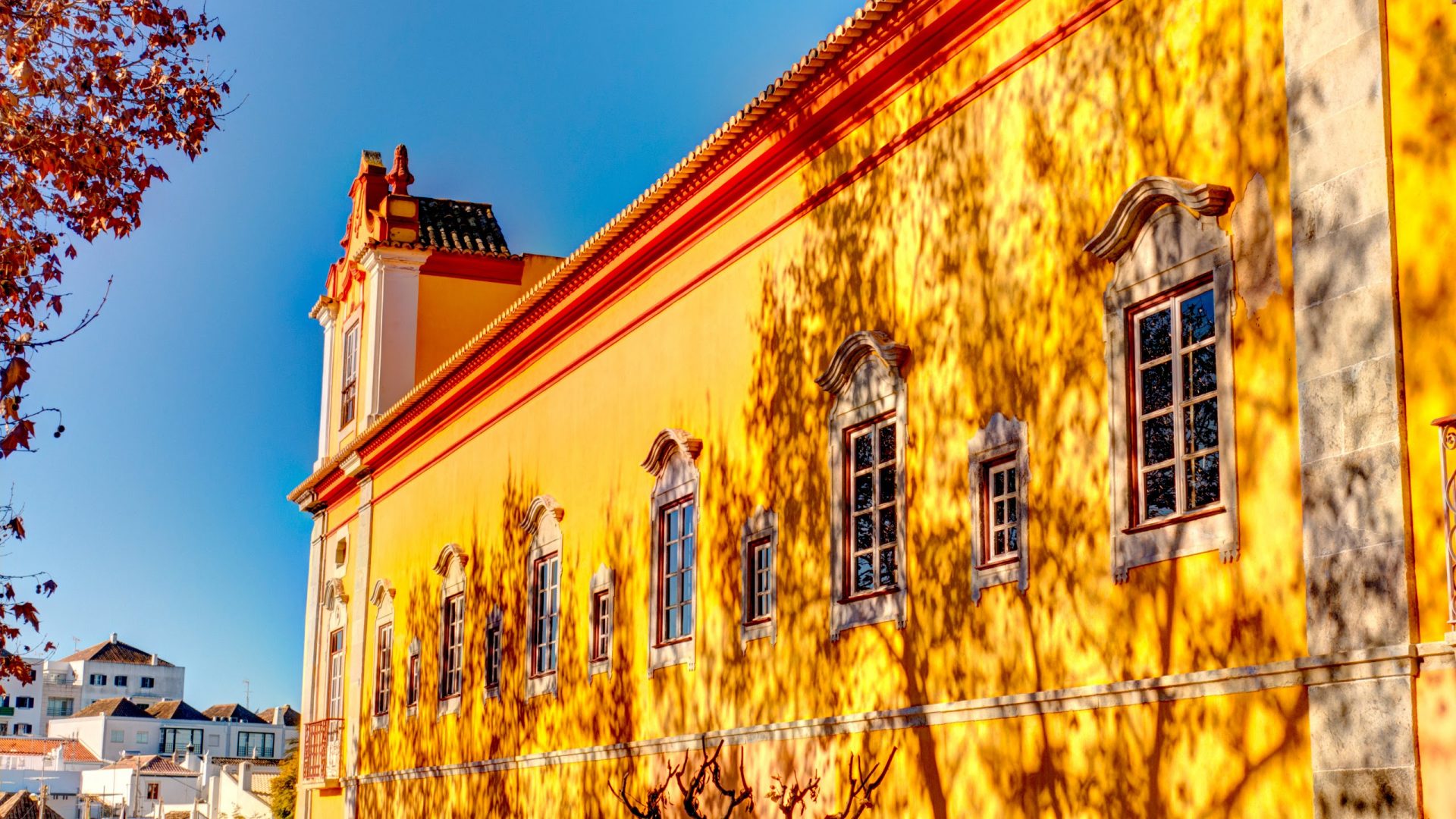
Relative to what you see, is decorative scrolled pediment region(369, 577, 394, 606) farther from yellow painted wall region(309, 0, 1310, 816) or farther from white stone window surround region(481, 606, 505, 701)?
yellow painted wall region(309, 0, 1310, 816)

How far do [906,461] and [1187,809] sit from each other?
3.45 m

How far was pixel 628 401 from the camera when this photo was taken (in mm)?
16547

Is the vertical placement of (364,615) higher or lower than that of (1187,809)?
higher

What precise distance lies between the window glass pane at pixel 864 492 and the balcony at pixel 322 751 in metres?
14.5

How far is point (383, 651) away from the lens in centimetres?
2377

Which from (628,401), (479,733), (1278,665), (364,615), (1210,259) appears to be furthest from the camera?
(364,615)

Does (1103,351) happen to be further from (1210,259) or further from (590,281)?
(590,281)

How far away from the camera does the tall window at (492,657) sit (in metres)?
19.2

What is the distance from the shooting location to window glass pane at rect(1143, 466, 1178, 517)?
9203 mm

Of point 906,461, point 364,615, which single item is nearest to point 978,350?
point 906,461

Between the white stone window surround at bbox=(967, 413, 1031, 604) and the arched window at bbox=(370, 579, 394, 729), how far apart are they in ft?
45.4

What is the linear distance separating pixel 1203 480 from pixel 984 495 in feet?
6.29

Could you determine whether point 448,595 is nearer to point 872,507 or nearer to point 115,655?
point 872,507

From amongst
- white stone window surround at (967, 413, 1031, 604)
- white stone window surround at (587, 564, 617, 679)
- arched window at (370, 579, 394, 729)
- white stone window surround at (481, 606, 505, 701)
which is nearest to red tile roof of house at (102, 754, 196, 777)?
arched window at (370, 579, 394, 729)
